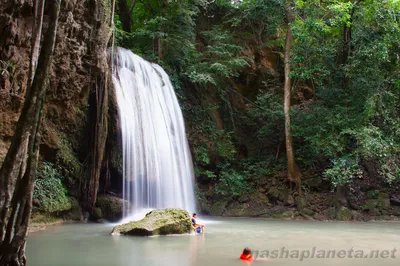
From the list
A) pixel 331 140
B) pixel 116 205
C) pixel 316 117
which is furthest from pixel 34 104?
pixel 316 117

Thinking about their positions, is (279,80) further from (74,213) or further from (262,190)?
(74,213)

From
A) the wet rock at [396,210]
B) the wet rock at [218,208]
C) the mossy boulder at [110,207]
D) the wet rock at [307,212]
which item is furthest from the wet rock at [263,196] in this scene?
the mossy boulder at [110,207]

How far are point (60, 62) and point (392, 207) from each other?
1271 centimetres

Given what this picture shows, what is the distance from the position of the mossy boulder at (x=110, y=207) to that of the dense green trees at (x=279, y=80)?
191 inches

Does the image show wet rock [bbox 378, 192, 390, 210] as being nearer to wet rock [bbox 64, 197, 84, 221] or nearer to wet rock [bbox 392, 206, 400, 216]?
wet rock [bbox 392, 206, 400, 216]

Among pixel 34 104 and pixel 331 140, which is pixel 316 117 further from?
pixel 34 104

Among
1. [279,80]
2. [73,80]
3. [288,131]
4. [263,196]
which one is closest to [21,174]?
[73,80]

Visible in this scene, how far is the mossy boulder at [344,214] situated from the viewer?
541 inches

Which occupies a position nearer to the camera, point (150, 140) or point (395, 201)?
point (150, 140)

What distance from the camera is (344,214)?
13828mm

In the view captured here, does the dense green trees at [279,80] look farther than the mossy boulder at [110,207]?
Yes

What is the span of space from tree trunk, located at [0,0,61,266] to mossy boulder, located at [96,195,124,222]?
22.9ft

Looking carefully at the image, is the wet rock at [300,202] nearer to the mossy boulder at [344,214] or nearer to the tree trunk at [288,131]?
the tree trunk at [288,131]

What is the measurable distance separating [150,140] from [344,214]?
7.44 meters
